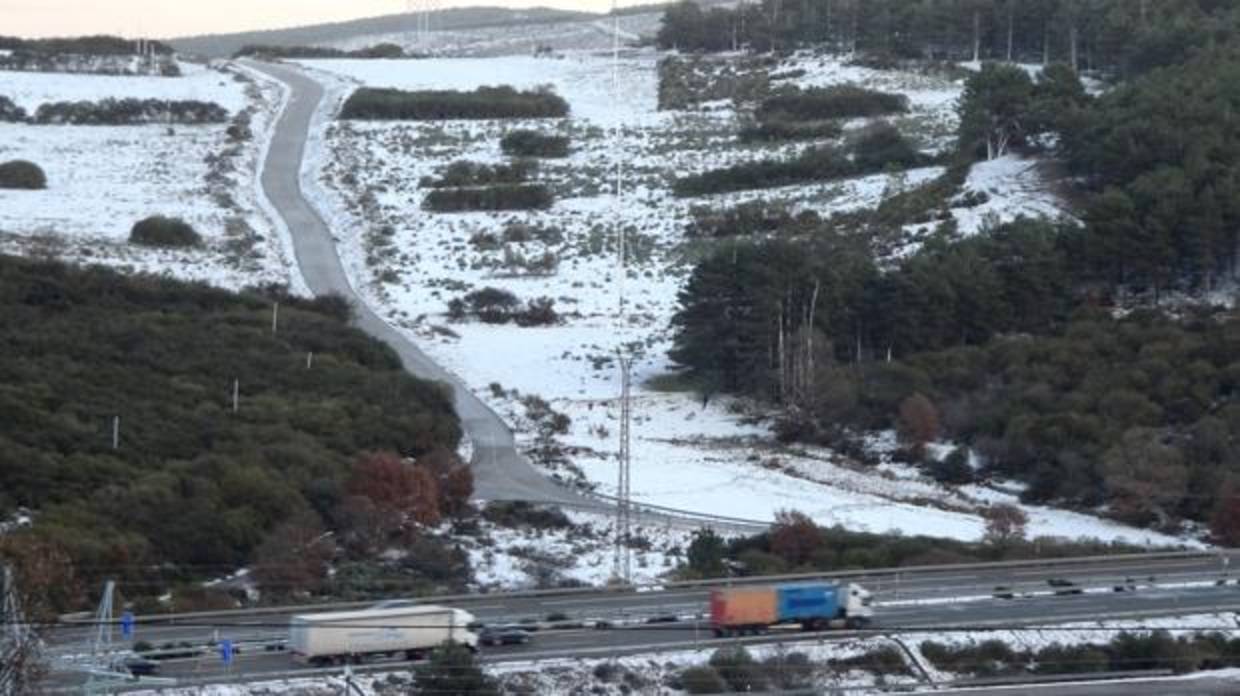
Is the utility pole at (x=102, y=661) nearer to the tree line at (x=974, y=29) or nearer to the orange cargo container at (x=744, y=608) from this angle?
the orange cargo container at (x=744, y=608)

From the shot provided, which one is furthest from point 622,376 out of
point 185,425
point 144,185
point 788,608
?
point 144,185

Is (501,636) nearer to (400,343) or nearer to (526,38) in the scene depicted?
(400,343)

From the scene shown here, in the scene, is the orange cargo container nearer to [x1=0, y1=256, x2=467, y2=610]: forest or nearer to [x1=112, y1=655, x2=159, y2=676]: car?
[x1=0, y1=256, x2=467, y2=610]: forest

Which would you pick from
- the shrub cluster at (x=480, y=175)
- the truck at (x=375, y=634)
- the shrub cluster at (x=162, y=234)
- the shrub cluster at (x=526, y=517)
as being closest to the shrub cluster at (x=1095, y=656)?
the truck at (x=375, y=634)

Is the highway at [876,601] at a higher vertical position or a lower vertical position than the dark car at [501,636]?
lower

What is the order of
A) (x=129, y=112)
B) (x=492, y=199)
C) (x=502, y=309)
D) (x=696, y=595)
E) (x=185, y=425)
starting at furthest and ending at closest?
(x=129, y=112) < (x=492, y=199) < (x=502, y=309) < (x=185, y=425) < (x=696, y=595)

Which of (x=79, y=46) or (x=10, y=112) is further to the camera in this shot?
(x=79, y=46)
